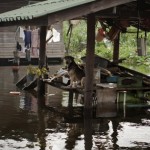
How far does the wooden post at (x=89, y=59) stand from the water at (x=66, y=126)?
49cm

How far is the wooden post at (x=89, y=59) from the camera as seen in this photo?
41.0 feet

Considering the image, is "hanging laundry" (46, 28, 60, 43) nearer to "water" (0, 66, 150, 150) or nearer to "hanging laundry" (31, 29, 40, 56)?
"hanging laundry" (31, 29, 40, 56)

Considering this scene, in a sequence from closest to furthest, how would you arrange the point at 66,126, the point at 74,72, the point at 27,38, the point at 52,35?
the point at 66,126 → the point at 74,72 → the point at 52,35 → the point at 27,38

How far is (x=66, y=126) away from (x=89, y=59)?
7.29ft

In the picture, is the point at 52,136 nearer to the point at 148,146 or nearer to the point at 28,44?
the point at 148,146

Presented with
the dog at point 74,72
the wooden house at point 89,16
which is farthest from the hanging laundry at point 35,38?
the dog at point 74,72

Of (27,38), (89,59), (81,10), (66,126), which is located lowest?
(66,126)

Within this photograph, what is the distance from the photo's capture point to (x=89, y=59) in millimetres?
12602

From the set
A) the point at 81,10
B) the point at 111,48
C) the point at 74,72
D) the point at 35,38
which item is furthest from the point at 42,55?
the point at 111,48

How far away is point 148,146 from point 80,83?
188 inches

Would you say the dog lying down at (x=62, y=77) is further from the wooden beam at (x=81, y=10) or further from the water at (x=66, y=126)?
the wooden beam at (x=81, y=10)

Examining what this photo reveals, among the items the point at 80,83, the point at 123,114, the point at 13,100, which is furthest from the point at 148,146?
the point at 13,100

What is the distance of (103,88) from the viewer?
13.2 m

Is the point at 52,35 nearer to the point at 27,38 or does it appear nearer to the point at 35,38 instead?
the point at 27,38
